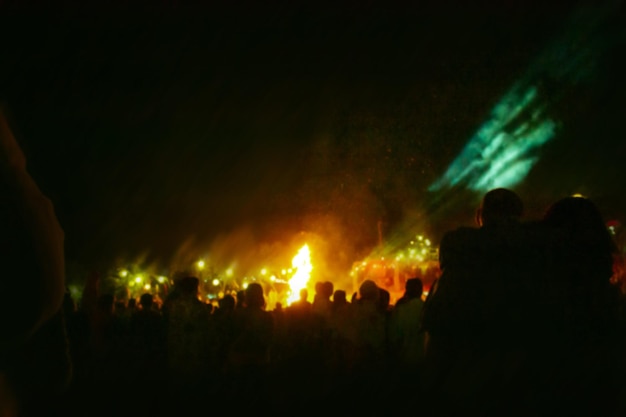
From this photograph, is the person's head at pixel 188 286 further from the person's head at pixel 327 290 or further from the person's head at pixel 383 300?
the person's head at pixel 383 300

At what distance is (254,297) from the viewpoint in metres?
8.69

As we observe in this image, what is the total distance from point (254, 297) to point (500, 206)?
6044 millimetres

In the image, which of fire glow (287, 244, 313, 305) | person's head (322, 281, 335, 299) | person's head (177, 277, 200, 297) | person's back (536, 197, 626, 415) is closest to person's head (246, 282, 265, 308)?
person's head (177, 277, 200, 297)

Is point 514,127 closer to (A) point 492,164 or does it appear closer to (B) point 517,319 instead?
(A) point 492,164

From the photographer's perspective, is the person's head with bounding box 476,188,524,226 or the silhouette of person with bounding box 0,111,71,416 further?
the person's head with bounding box 476,188,524,226

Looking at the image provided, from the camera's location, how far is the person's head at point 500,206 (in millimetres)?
3012

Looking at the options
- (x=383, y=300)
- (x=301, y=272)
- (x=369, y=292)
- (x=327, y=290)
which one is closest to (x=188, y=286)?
(x=327, y=290)

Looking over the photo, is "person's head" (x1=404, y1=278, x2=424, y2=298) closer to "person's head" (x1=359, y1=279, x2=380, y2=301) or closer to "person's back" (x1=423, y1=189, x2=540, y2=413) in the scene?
"person's head" (x1=359, y1=279, x2=380, y2=301)

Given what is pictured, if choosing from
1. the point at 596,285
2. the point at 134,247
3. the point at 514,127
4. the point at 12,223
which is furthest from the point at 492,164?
the point at 134,247

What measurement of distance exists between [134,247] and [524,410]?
54347mm

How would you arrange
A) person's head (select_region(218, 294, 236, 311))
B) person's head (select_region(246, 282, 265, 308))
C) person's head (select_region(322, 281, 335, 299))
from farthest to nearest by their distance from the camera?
person's head (select_region(322, 281, 335, 299)), person's head (select_region(218, 294, 236, 311)), person's head (select_region(246, 282, 265, 308))

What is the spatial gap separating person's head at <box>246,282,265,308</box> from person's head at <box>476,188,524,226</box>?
5863 mm

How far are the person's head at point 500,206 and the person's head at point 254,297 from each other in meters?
5.86

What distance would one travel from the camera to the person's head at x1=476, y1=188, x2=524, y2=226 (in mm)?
3012
